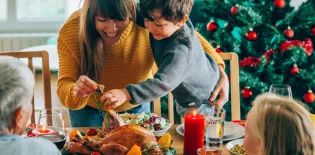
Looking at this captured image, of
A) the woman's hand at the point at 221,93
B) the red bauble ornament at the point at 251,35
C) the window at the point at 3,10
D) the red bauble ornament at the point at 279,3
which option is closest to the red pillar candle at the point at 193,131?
the woman's hand at the point at 221,93

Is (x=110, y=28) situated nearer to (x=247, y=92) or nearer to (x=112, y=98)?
(x=112, y=98)

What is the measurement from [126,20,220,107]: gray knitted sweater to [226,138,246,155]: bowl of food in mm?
277

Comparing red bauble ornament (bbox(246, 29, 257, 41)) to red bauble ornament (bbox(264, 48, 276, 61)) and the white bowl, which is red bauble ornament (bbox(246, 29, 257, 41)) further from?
the white bowl

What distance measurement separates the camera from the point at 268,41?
3342 mm

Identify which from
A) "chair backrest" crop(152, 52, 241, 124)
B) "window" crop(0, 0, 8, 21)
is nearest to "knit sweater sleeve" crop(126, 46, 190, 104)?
"chair backrest" crop(152, 52, 241, 124)

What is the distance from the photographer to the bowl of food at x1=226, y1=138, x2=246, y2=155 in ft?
5.54

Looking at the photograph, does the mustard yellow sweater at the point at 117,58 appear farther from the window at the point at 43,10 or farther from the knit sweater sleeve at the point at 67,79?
the window at the point at 43,10

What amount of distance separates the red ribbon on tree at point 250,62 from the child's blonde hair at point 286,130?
1981 mm

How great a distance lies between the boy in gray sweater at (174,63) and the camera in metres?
1.74

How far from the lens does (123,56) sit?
220cm

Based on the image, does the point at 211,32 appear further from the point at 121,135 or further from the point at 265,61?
the point at 121,135

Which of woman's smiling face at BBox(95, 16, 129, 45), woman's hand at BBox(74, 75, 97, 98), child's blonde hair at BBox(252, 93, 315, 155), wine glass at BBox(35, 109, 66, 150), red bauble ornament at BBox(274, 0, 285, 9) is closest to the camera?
child's blonde hair at BBox(252, 93, 315, 155)

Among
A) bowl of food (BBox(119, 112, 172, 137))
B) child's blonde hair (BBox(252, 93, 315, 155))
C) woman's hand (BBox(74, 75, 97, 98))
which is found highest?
woman's hand (BBox(74, 75, 97, 98))

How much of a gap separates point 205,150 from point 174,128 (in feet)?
1.16
